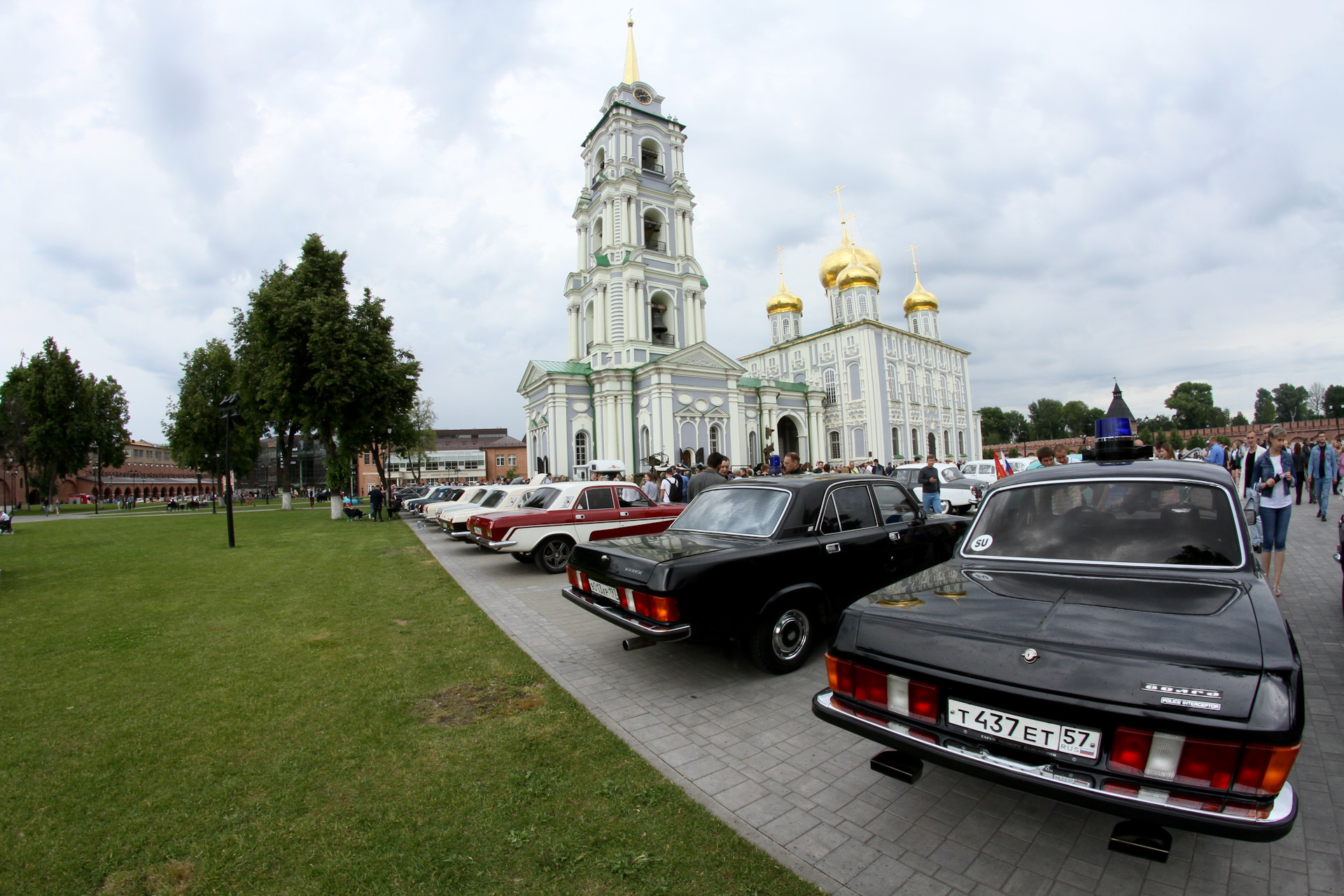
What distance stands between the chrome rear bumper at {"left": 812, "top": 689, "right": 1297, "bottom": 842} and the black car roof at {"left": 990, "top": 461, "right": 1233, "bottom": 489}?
192 centimetres

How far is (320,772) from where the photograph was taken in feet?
11.3

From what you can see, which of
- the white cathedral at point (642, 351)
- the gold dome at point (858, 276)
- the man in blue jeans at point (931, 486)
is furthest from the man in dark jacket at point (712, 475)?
the gold dome at point (858, 276)

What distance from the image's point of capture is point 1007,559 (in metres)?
3.45

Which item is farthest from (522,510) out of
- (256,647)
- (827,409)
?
(827,409)

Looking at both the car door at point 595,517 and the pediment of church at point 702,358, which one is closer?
the car door at point 595,517

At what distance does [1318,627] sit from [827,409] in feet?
161

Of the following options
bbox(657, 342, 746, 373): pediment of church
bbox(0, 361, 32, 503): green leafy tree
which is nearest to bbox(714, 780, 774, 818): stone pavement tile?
bbox(657, 342, 746, 373): pediment of church

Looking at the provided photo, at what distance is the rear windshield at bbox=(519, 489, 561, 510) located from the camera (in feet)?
34.4

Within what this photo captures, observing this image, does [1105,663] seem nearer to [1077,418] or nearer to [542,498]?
[542,498]

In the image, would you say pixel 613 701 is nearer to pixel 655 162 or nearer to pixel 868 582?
pixel 868 582

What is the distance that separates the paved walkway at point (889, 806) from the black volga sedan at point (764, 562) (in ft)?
1.73

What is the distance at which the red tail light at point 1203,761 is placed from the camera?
182cm

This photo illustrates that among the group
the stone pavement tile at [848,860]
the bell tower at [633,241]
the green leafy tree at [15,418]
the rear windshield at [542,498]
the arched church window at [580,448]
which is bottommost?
the stone pavement tile at [848,860]

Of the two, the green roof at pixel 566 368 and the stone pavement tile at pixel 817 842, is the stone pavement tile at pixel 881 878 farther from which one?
the green roof at pixel 566 368
